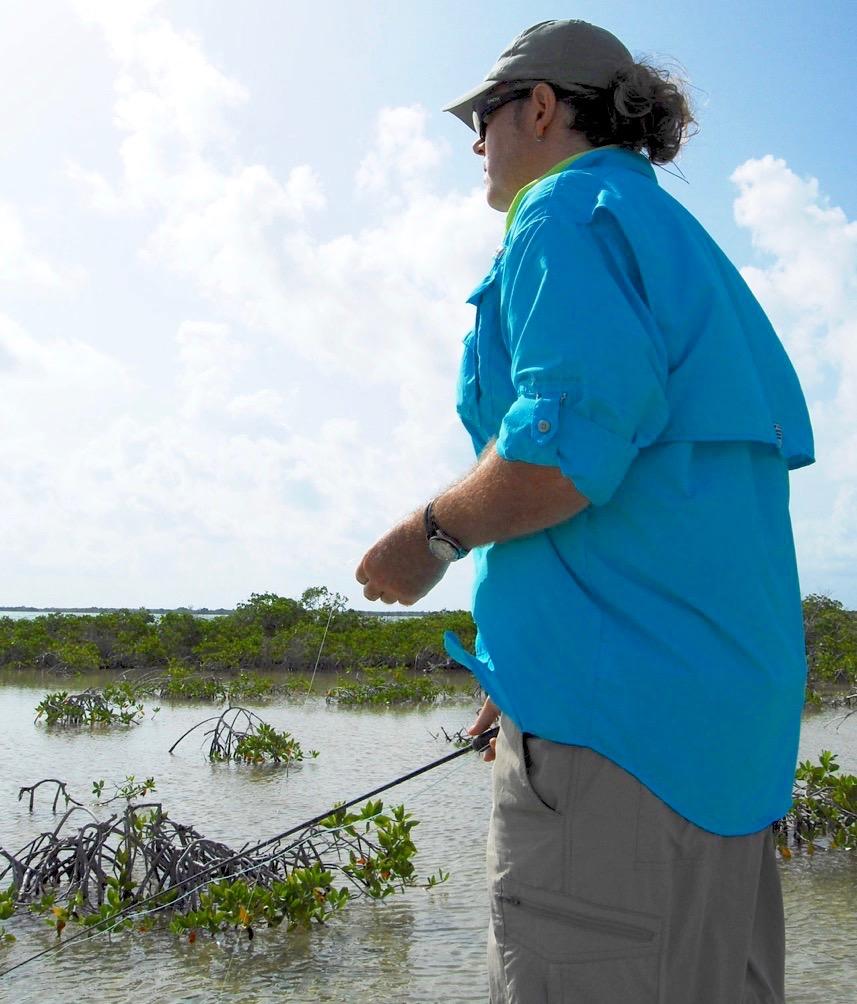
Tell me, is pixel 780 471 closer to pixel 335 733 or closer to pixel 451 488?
pixel 451 488

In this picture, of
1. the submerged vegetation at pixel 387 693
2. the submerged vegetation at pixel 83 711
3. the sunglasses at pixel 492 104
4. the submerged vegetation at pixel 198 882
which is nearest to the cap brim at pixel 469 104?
the sunglasses at pixel 492 104

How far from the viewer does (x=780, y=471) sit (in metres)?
1.50

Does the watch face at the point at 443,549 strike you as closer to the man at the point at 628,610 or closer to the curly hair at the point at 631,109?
the man at the point at 628,610

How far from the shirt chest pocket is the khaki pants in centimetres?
46

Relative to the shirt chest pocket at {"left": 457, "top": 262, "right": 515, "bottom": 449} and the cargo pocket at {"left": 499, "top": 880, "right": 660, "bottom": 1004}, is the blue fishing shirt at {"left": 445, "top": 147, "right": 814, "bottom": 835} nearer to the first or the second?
the shirt chest pocket at {"left": 457, "top": 262, "right": 515, "bottom": 449}

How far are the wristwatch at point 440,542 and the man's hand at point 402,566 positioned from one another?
0.01 meters

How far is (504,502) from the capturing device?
139 centimetres

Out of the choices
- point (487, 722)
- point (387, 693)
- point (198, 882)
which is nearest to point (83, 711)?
point (387, 693)

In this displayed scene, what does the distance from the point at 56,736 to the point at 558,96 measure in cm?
737

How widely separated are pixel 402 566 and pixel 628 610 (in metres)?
0.37

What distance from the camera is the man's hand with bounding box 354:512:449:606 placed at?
60.4 inches

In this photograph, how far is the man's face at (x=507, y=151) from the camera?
1.68m

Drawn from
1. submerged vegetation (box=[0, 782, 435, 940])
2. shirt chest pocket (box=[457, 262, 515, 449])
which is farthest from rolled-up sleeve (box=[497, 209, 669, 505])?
submerged vegetation (box=[0, 782, 435, 940])

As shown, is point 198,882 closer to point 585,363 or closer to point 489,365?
point 489,365
